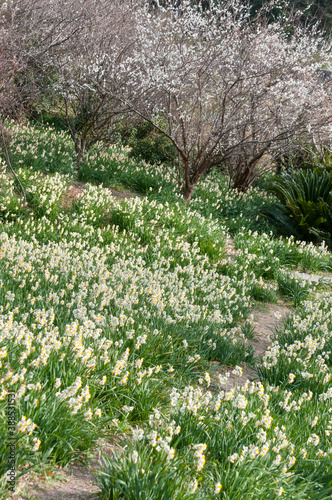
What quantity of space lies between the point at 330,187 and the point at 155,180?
3.85 metres

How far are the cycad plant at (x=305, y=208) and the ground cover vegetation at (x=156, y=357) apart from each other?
1.27 meters

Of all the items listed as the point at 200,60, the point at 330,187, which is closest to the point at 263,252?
the point at 330,187

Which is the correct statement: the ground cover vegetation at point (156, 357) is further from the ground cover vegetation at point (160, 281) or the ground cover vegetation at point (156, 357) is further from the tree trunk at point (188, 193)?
the tree trunk at point (188, 193)

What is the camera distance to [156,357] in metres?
3.98

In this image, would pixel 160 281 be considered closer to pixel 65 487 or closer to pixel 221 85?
pixel 65 487

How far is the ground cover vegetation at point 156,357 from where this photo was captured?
2.55 m

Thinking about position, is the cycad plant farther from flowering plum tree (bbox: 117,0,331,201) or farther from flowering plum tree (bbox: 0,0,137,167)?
flowering plum tree (bbox: 0,0,137,167)

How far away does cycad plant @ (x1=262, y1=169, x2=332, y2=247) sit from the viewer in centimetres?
1005

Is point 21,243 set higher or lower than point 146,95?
lower

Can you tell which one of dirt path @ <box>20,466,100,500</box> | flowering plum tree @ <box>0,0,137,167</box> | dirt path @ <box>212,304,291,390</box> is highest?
flowering plum tree @ <box>0,0,137,167</box>

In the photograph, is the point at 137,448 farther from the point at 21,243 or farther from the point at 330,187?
the point at 330,187

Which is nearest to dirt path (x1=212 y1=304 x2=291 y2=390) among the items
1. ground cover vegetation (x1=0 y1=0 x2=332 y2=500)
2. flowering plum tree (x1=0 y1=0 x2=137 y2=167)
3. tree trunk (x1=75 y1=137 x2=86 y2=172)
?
ground cover vegetation (x1=0 y1=0 x2=332 y2=500)

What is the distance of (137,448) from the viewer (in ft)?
8.60

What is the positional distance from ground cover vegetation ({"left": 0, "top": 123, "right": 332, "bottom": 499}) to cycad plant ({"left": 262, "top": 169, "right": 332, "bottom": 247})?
1269mm
